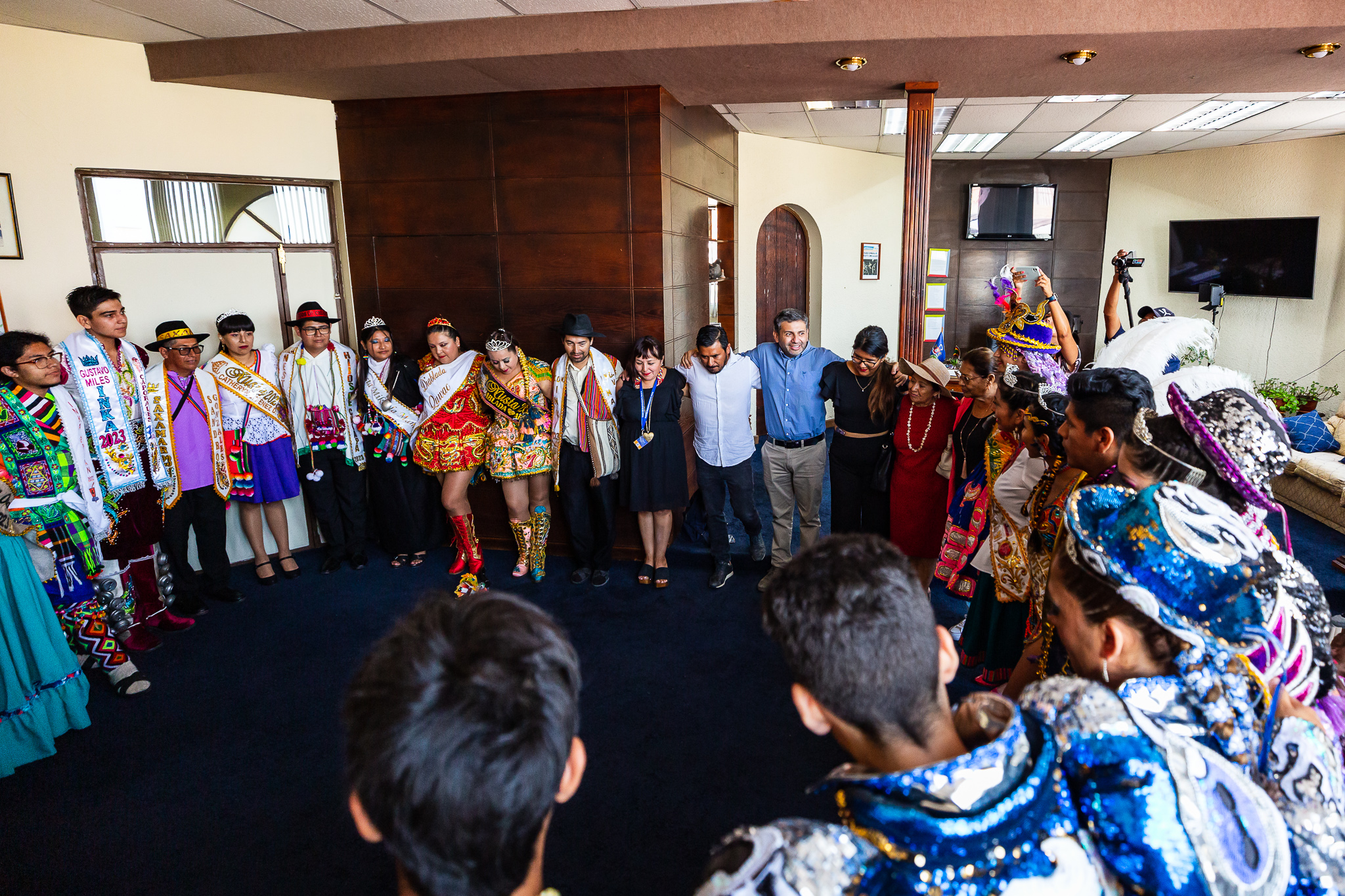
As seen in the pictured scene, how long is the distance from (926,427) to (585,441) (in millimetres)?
1820

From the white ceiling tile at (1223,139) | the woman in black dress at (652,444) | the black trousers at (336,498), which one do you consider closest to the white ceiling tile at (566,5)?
the woman in black dress at (652,444)

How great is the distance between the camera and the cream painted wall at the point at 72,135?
144 inches

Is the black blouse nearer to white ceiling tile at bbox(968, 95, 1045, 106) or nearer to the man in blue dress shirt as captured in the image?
the man in blue dress shirt

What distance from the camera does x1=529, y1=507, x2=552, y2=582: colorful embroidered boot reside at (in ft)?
14.5

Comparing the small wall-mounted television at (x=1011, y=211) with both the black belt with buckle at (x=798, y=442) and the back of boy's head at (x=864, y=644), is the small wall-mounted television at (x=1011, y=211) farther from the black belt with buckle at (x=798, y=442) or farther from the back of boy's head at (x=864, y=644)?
the back of boy's head at (x=864, y=644)

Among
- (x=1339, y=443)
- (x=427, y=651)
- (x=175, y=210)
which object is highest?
(x=175, y=210)

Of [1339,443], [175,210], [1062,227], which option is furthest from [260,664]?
[1062,227]

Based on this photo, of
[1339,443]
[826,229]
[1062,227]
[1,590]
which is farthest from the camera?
[1062,227]

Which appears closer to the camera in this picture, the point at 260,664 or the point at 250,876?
the point at 250,876

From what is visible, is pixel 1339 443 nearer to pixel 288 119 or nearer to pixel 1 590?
pixel 288 119

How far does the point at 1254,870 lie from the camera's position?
910 mm

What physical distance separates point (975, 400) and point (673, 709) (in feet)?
6.21

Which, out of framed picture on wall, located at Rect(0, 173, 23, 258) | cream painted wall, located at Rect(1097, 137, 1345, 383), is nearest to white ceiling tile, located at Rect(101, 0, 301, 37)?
framed picture on wall, located at Rect(0, 173, 23, 258)

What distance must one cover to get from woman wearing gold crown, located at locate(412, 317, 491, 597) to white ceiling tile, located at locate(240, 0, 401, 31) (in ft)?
5.02
